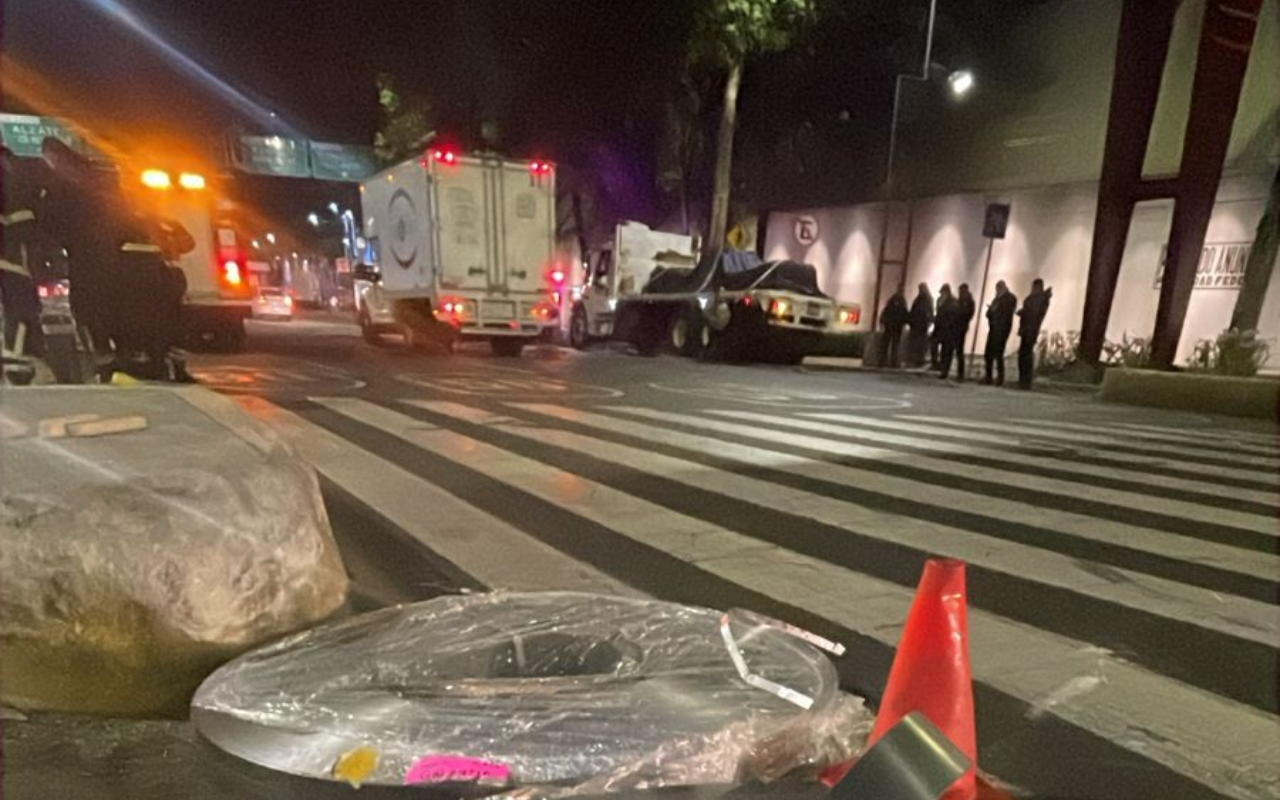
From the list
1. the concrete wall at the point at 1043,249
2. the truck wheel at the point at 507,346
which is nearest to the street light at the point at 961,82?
the concrete wall at the point at 1043,249

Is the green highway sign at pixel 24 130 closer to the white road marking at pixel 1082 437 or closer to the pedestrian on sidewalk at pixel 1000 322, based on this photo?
the pedestrian on sidewalk at pixel 1000 322

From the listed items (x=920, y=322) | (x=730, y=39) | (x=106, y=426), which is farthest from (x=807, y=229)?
(x=106, y=426)

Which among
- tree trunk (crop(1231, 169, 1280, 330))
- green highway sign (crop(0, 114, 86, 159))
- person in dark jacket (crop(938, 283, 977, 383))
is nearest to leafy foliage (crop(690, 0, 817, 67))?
person in dark jacket (crop(938, 283, 977, 383))

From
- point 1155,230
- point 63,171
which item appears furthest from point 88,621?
point 1155,230

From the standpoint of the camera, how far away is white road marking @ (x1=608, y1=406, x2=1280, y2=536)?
5.17 metres

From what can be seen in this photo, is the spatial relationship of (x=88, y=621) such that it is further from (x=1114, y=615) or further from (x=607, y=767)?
(x=1114, y=615)

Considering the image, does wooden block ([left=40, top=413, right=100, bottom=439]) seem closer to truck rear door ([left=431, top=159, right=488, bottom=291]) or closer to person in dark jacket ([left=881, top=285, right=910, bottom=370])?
truck rear door ([left=431, top=159, right=488, bottom=291])

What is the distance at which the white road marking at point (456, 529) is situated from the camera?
366cm

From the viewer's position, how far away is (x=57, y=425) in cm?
336

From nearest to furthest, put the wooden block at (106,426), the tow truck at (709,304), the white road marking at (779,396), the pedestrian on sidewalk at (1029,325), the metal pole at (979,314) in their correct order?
the wooden block at (106,426), the white road marking at (779,396), the pedestrian on sidewalk at (1029,325), the tow truck at (709,304), the metal pole at (979,314)

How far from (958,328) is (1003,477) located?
10.1 meters

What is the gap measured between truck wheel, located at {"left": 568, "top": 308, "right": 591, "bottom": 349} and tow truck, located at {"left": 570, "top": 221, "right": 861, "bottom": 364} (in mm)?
531

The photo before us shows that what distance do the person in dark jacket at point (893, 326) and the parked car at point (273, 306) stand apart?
858 inches

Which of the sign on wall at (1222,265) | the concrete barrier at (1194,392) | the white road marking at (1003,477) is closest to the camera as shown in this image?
the white road marking at (1003,477)
